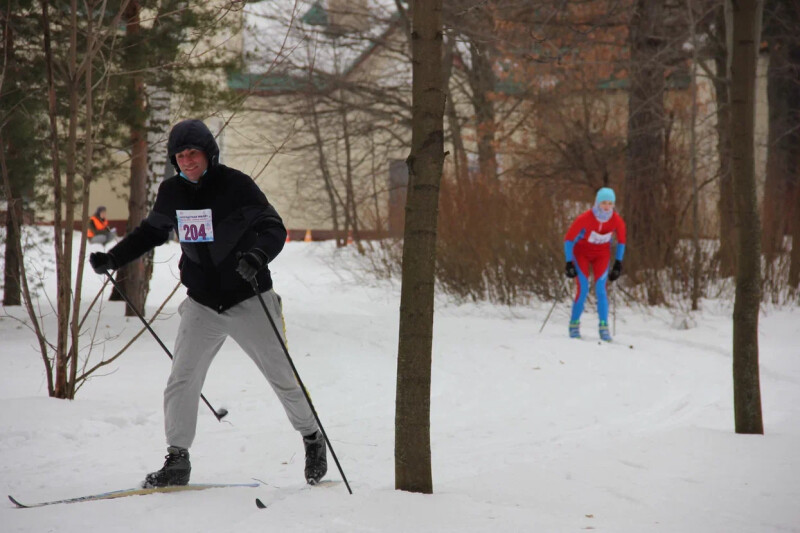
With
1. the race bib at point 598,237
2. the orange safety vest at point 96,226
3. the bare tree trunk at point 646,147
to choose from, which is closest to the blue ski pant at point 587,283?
the race bib at point 598,237

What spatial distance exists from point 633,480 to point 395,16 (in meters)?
17.5

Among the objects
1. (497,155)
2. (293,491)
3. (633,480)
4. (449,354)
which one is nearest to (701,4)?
(497,155)

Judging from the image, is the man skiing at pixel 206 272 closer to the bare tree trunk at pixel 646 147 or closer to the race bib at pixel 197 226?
the race bib at pixel 197 226

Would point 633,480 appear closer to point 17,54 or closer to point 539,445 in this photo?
point 539,445

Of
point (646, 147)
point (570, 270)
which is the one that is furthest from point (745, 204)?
point (646, 147)

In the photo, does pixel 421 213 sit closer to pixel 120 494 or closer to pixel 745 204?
pixel 120 494

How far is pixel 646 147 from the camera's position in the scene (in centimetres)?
1570

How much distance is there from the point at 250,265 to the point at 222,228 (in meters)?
0.47

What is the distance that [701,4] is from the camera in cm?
1519

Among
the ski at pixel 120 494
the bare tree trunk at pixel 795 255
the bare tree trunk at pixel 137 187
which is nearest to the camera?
the ski at pixel 120 494

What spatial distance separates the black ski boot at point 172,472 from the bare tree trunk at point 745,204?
3612 millimetres

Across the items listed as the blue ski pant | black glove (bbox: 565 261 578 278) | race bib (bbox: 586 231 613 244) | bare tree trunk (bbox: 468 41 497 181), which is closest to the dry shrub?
the blue ski pant

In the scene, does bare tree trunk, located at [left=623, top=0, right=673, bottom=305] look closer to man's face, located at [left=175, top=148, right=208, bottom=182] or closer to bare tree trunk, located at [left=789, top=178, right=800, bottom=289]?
bare tree trunk, located at [left=789, top=178, right=800, bottom=289]

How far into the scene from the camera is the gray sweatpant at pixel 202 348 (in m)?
4.29
